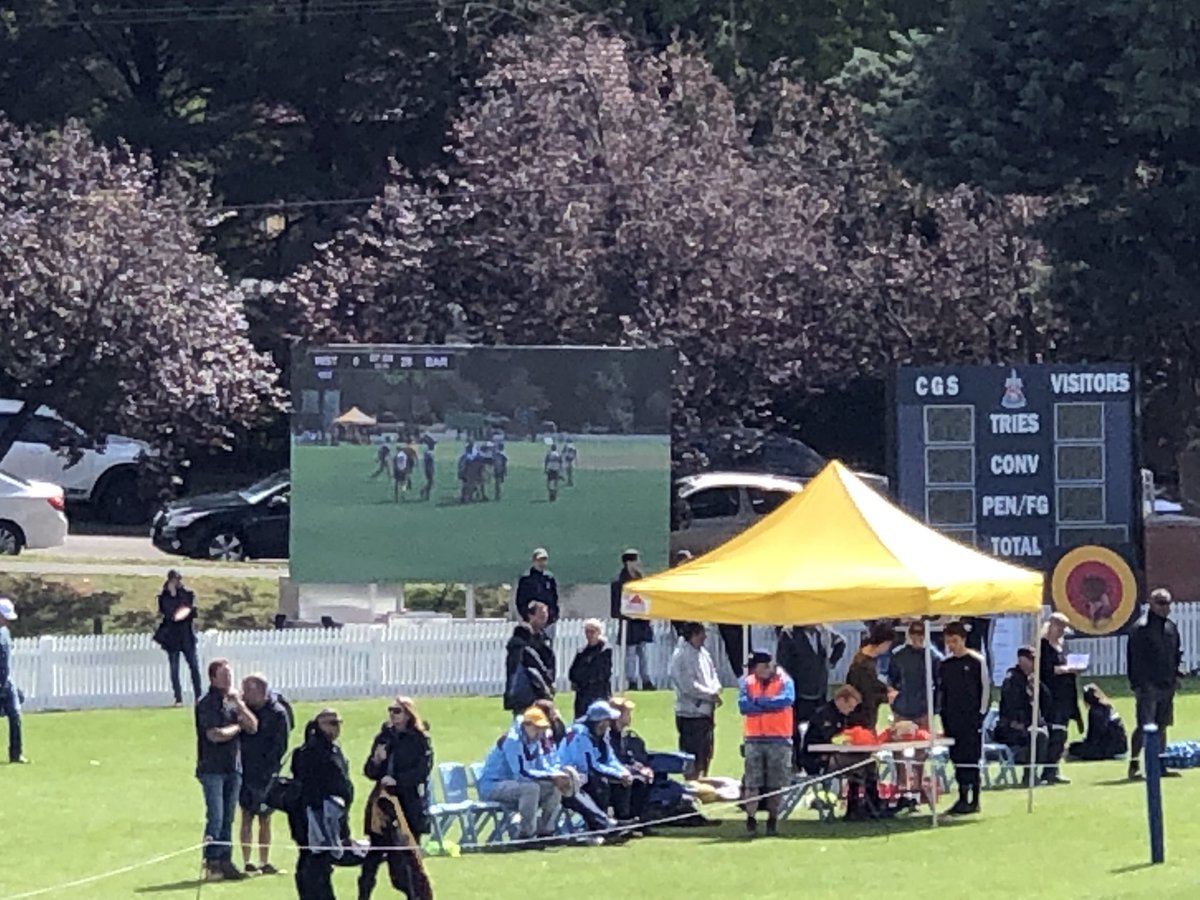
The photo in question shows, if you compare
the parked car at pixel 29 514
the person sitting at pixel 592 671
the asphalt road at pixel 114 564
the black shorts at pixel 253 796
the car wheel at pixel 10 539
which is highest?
the parked car at pixel 29 514


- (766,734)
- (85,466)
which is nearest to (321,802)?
(766,734)

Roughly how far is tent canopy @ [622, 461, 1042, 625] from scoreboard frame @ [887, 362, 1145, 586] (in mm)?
7199

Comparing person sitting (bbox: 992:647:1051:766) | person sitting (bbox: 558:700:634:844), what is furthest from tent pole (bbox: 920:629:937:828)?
person sitting (bbox: 558:700:634:844)

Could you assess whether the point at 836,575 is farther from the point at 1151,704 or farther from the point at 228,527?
the point at 228,527

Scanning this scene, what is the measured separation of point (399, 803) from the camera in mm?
16484

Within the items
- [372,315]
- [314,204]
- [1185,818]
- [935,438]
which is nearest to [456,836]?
[1185,818]

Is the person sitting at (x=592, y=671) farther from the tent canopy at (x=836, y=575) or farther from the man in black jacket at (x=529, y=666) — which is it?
the tent canopy at (x=836, y=575)

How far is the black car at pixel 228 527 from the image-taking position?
39.8 m

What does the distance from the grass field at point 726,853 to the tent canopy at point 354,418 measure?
25.9 feet

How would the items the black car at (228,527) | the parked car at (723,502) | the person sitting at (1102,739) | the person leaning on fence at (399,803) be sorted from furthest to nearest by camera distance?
the black car at (228,527)
the parked car at (723,502)
the person sitting at (1102,739)
the person leaning on fence at (399,803)

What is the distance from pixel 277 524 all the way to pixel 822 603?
847 inches

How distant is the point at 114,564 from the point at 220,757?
21925mm

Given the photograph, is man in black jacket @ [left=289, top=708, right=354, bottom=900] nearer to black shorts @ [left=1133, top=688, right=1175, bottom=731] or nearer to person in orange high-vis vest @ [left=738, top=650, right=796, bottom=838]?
person in orange high-vis vest @ [left=738, top=650, right=796, bottom=838]

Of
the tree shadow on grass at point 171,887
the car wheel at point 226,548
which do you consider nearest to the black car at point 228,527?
the car wheel at point 226,548
